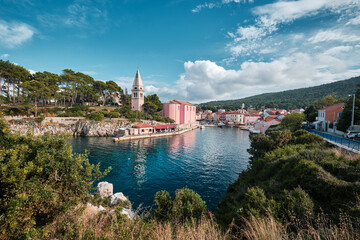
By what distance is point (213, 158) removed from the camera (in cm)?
2103

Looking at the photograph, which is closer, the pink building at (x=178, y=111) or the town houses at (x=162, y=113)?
the town houses at (x=162, y=113)

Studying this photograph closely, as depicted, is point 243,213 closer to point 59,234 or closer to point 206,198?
point 59,234

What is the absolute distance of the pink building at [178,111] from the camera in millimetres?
58938


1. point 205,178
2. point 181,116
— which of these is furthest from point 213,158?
point 181,116

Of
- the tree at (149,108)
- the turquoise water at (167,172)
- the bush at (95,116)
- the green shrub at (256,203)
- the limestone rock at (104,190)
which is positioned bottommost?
the turquoise water at (167,172)

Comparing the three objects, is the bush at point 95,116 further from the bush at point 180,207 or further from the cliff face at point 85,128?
the bush at point 180,207

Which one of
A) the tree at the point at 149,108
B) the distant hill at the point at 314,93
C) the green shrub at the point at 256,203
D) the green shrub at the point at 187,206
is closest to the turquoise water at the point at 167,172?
the green shrub at the point at 187,206

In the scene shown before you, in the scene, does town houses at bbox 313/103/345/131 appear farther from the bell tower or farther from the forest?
the bell tower

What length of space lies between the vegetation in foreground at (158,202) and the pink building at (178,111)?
1981 inches

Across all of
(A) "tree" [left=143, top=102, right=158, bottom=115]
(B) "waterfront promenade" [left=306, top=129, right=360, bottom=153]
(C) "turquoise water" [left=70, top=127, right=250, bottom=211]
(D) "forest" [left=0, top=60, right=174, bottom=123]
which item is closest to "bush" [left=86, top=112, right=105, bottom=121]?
(D) "forest" [left=0, top=60, right=174, bottom=123]

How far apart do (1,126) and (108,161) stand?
15454 millimetres

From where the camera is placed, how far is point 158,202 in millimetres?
6832

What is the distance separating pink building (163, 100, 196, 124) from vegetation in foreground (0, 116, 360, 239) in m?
50.3

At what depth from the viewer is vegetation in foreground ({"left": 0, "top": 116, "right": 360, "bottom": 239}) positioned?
9.72ft
